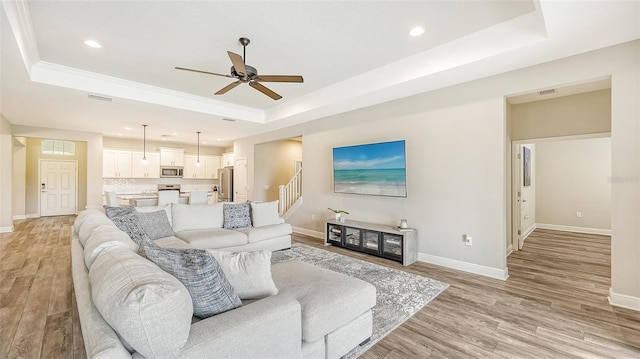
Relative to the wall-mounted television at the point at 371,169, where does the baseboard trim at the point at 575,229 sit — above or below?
below

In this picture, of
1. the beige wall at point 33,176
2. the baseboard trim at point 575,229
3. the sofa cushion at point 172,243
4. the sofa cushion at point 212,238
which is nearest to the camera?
the sofa cushion at point 172,243

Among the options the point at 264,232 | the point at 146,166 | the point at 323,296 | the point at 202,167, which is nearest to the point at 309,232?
the point at 264,232

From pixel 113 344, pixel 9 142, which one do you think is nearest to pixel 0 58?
pixel 113 344

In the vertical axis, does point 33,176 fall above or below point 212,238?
above

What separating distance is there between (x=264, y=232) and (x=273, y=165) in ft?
13.5

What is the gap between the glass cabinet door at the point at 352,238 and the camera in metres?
4.91

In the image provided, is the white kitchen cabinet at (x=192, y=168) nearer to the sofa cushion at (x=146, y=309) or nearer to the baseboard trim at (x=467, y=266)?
the baseboard trim at (x=467, y=266)

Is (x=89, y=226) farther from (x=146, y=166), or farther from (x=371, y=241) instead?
(x=146, y=166)

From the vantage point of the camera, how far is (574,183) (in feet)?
21.7

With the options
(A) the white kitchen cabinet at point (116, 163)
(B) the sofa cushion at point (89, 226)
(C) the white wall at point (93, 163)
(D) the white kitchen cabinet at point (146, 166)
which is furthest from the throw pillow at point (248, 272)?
(A) the white kitchen cabinet at point (116, 163)

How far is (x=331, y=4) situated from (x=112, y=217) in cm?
356

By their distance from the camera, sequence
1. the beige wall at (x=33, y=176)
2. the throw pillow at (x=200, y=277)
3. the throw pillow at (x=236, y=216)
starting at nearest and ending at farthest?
1. the throw pillow at (x=200, y=277)
2. the throw pillow at (x=236, y=216)
3. the beige wall at (x=33, y=176)

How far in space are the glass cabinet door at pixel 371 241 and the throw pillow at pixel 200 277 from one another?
3.35m

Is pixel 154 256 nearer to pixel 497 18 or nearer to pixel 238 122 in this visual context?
pixel 497 18
